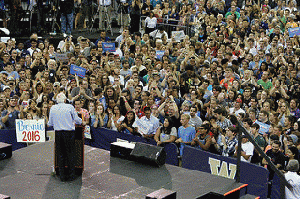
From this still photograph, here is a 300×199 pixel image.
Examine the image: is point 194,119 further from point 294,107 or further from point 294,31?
point 294,31

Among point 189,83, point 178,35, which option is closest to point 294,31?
point 178,35

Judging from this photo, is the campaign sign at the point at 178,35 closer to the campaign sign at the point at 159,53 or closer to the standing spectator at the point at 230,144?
the campaign sign at the point at 159,53

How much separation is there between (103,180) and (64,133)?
3.72ft

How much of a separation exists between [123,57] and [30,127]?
5.36 m

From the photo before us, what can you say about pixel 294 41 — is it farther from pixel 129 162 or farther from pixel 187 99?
pixel 129 162

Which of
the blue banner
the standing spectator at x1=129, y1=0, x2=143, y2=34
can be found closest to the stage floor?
the blue banner

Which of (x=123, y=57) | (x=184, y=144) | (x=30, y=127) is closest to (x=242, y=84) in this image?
(x=184, y=144)

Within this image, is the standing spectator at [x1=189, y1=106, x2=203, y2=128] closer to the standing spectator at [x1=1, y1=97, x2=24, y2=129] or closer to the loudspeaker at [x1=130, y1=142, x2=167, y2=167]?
the loudspeaker at [x1=130, y1=142, x2=167, y2=167]

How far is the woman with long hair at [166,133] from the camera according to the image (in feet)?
37.4

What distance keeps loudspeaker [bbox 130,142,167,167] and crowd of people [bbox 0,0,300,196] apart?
4.38 ft

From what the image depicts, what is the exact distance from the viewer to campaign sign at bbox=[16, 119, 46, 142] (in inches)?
489

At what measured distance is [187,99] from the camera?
12859mm

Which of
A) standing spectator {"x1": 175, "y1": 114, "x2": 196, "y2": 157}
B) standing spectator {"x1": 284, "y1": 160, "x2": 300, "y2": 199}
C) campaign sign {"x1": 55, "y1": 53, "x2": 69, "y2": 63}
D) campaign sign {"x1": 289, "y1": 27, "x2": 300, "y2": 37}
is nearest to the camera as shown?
standing spectator {"x1": 284, "y1": 160, "x2": 300, "y2": 199}

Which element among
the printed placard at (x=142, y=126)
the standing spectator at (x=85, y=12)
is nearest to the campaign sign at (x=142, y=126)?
the printed placard at (x=142, y=126)
